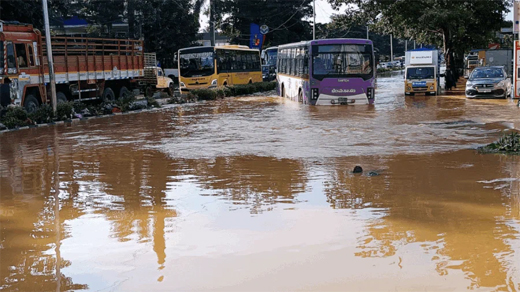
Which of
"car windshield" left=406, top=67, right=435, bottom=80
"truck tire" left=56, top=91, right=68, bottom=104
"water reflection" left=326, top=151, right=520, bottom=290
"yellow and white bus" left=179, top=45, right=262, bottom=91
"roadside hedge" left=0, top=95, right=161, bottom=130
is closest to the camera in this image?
"water reflection" left=326, top=151, right=520, bottom=290

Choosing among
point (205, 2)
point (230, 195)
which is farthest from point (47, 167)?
point (205, 2)

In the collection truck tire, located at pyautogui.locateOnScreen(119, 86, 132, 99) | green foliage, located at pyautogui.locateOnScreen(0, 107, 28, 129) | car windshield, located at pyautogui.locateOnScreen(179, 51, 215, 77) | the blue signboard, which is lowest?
green foliage, located at pyautogui.locateOnScreen(0, 107, 28, 129)

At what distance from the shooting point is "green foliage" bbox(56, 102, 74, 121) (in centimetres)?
2459

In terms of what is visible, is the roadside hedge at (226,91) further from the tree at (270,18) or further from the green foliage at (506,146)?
the tree at (270,18)

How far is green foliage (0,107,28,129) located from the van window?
2221mm

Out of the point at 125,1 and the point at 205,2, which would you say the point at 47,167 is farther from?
the point at 125,1

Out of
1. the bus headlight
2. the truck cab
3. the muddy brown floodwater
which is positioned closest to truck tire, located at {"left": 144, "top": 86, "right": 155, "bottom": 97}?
the bus headlight

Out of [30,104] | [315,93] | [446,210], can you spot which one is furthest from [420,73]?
[446,210]

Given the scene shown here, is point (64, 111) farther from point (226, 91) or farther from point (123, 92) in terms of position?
point (226, 91)

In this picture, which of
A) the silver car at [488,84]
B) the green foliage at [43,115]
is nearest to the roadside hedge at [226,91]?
the green foliage at [43,115]

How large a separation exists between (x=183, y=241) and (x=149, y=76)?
3168cm

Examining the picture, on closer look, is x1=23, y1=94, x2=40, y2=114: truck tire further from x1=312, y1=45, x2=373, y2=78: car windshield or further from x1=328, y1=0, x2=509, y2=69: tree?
x1=328, y1=0, x2=509, y2=69: tree

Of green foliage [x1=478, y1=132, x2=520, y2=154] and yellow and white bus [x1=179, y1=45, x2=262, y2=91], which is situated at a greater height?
yellow and white bus [x1=179, y1=45, x2=262, y2=91]

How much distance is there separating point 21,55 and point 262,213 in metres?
17.7
